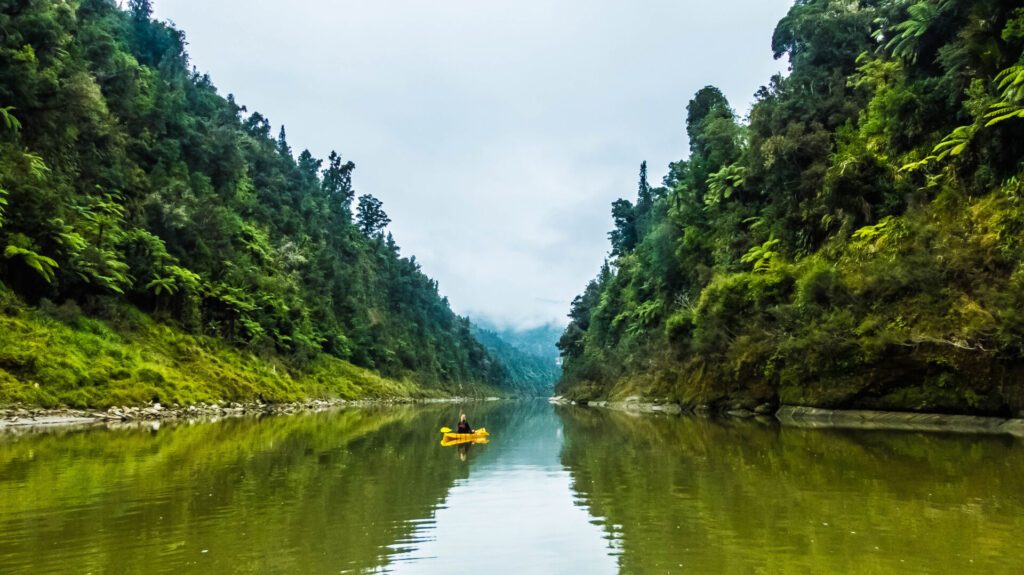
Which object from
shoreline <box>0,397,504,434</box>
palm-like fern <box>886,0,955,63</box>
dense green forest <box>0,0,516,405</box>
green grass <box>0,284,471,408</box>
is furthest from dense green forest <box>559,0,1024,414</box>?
dense green forest <box>0,0,516,405</box>

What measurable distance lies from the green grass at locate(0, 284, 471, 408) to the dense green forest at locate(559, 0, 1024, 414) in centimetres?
2687

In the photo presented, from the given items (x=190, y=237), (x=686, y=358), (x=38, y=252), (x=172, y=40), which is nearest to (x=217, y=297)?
(x=190, y=237)

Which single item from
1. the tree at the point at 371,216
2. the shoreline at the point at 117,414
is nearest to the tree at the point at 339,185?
the tree at the point at 371,216

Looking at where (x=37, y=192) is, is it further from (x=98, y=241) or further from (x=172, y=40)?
(x=172, y=40)

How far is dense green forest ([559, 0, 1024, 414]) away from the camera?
22359 millimetres

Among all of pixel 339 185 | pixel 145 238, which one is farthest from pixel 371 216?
pixel 145 238

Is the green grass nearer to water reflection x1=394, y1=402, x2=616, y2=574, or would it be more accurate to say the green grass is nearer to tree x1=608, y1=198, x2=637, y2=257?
water reflection x1=394, y1=402, x2=616, y2=574

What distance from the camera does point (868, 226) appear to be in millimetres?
30031

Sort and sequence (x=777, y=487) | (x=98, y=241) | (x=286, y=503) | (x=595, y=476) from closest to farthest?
1. (x=286, y=503)
2. (x=777, y=487)
3. (x=595, y=476)
4. (x=98, y=241)

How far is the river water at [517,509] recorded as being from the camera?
22.6 ft

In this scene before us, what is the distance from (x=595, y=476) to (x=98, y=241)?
33879 mm

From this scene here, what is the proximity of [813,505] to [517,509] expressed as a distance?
4247 millimetres

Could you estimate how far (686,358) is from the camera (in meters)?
42.2

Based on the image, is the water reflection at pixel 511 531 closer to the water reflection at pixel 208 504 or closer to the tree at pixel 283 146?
the water reflection at pixel 208 504
